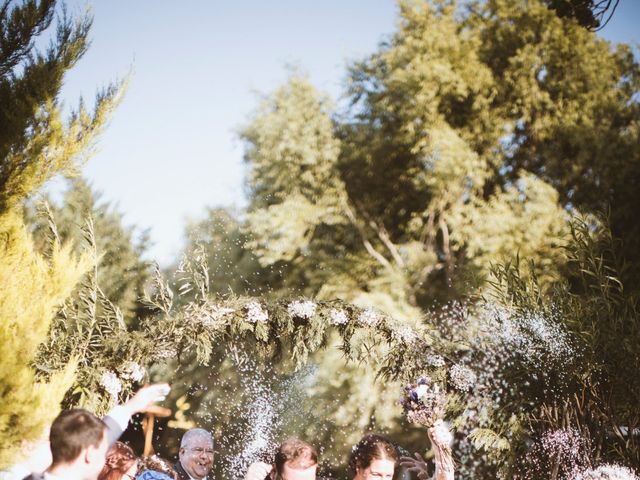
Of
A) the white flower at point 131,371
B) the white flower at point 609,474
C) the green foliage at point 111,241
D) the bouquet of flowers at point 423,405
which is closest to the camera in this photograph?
the white flower at point 609,474

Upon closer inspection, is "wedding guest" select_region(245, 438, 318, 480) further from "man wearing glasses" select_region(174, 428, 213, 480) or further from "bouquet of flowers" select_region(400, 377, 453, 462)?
"man wearing glasses" select_region(174, 428, 213, 480)

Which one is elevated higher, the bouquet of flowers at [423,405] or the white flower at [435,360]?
the white flower at [435,360]

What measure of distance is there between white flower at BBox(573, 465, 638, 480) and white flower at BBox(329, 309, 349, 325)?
2589 mm

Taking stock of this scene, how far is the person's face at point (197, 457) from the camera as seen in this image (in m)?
4.77

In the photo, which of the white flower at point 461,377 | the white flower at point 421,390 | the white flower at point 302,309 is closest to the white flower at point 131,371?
the white flower at point 302,309

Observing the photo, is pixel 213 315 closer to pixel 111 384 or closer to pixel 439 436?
pixel 111 384

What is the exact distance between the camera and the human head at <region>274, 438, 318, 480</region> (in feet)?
9.64

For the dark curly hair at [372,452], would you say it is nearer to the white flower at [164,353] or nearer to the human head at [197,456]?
the human head at [197,456]

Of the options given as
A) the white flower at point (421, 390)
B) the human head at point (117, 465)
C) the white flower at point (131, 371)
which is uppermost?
the white flower at point (421, 390)

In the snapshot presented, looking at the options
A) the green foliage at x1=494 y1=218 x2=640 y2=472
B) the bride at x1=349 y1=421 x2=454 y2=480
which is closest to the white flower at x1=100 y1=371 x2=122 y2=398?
the bride at x1=349 y1=421 x2=454 y2=480

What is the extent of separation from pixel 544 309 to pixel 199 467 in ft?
13.3

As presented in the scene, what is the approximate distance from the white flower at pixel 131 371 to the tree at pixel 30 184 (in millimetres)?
1312

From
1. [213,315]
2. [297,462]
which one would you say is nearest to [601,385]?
[213,315]

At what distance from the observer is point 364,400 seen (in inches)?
427
